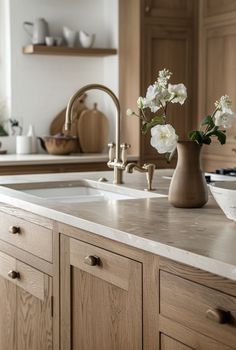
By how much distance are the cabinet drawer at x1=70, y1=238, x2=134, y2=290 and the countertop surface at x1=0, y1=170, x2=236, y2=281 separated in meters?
0.07

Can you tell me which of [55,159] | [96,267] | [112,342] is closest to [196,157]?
[96,267]

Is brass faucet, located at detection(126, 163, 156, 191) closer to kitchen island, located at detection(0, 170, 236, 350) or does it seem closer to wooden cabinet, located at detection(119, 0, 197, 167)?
kitchen island, located at detection(0, 170, 236, 350)

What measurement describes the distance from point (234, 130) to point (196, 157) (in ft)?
8.76

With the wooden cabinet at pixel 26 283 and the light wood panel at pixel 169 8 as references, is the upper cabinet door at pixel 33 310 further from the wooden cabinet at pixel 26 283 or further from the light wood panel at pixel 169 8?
the light wood panel at pixel 169 8

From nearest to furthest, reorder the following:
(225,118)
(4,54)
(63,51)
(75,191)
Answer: (225,118), (75,191), (63,51), (4,54)

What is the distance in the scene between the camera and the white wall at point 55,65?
528 centimetres

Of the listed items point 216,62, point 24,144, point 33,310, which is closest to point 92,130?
point 24,144

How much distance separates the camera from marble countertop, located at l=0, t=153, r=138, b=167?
470 cm

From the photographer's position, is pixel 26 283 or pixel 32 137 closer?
pixel 26 283

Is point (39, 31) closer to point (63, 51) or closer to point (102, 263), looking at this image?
point (63, 51)

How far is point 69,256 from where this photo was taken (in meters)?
2.24

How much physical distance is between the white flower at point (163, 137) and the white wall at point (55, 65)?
128 inches

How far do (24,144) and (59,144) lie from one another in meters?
0.30

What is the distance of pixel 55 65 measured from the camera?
17.9 ft
